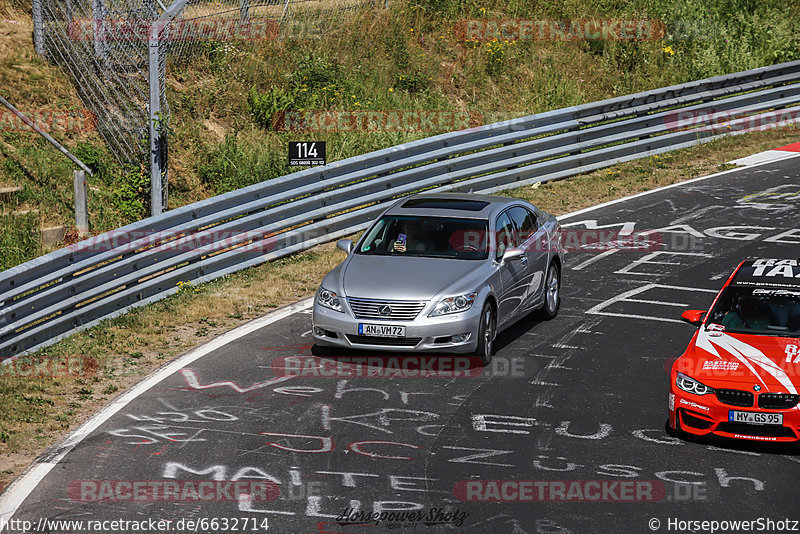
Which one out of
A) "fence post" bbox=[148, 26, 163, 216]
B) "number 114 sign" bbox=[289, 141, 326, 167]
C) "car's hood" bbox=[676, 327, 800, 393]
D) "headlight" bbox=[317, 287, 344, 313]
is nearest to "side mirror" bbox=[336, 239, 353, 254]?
"headlight" bbox=[317, 287, 344, 313]

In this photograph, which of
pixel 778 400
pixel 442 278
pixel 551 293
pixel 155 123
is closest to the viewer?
pixel 778 400

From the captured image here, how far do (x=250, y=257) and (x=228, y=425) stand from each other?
561 centimetres

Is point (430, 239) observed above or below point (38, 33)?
below

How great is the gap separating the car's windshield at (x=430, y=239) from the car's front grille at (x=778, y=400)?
3997 millimetres

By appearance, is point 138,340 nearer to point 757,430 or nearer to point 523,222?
point 523,222

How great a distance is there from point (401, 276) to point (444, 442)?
266 cm

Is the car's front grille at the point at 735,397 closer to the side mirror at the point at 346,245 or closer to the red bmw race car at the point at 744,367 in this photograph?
the red bmw race car at the point at 744,367

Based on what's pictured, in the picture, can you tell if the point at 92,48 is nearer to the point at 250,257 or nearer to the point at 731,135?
the point at 250,257

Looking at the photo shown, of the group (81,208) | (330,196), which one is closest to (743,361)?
(330,196)

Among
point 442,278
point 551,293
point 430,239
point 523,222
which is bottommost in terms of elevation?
point 551,293

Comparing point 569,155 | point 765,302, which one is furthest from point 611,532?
point 569,155

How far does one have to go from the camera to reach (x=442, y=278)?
36.7 feet

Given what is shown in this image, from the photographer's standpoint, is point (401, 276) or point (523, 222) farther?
point (523, 222)

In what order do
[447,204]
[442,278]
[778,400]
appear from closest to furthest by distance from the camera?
[778,400], [442,278], [447,204]
